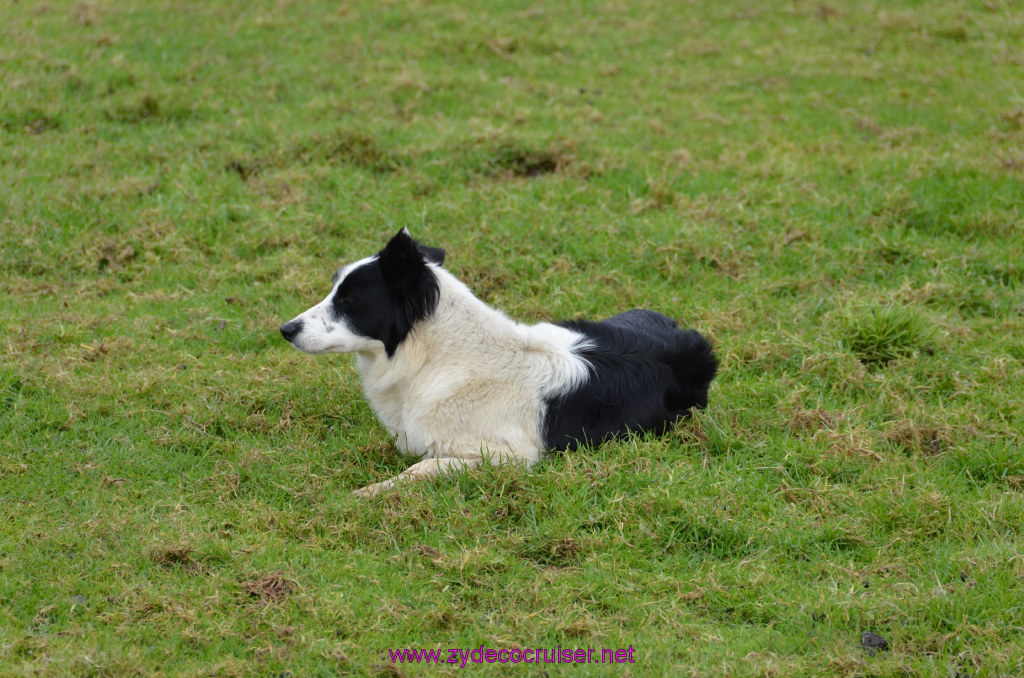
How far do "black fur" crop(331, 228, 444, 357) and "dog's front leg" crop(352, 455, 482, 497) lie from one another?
71cm

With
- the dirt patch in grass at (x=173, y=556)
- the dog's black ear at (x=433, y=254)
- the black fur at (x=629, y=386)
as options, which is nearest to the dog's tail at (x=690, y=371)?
Answer: the black fur at (x=629, y=386)

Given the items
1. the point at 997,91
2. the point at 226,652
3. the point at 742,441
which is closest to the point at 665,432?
the point at 742,441

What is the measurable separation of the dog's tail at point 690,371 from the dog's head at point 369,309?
1500mm

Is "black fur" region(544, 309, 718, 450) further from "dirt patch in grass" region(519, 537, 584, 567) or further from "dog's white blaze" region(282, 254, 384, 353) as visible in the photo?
"dog's white blaze" region(282, 254, 384, 353)

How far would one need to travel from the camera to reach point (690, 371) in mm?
6238

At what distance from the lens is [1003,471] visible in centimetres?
579

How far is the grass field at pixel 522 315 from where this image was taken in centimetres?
458

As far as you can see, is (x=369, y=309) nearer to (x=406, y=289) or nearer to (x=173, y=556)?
(x=406, y=289)

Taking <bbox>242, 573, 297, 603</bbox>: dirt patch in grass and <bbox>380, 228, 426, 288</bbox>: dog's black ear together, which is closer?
<bbox>242, 573, 297, 603</bbox>: dirt patch in grass

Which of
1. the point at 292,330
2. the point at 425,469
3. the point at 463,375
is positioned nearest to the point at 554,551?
the point at 425,469

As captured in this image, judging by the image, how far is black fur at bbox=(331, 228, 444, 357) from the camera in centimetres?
576

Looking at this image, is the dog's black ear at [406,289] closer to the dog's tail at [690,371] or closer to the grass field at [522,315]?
the grass field at [522,315]

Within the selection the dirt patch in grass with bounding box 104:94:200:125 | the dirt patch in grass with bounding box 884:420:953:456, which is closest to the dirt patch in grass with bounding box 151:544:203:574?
the dirt patch in grass with bounding box 884:420:953:456

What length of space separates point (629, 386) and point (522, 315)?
199cm
